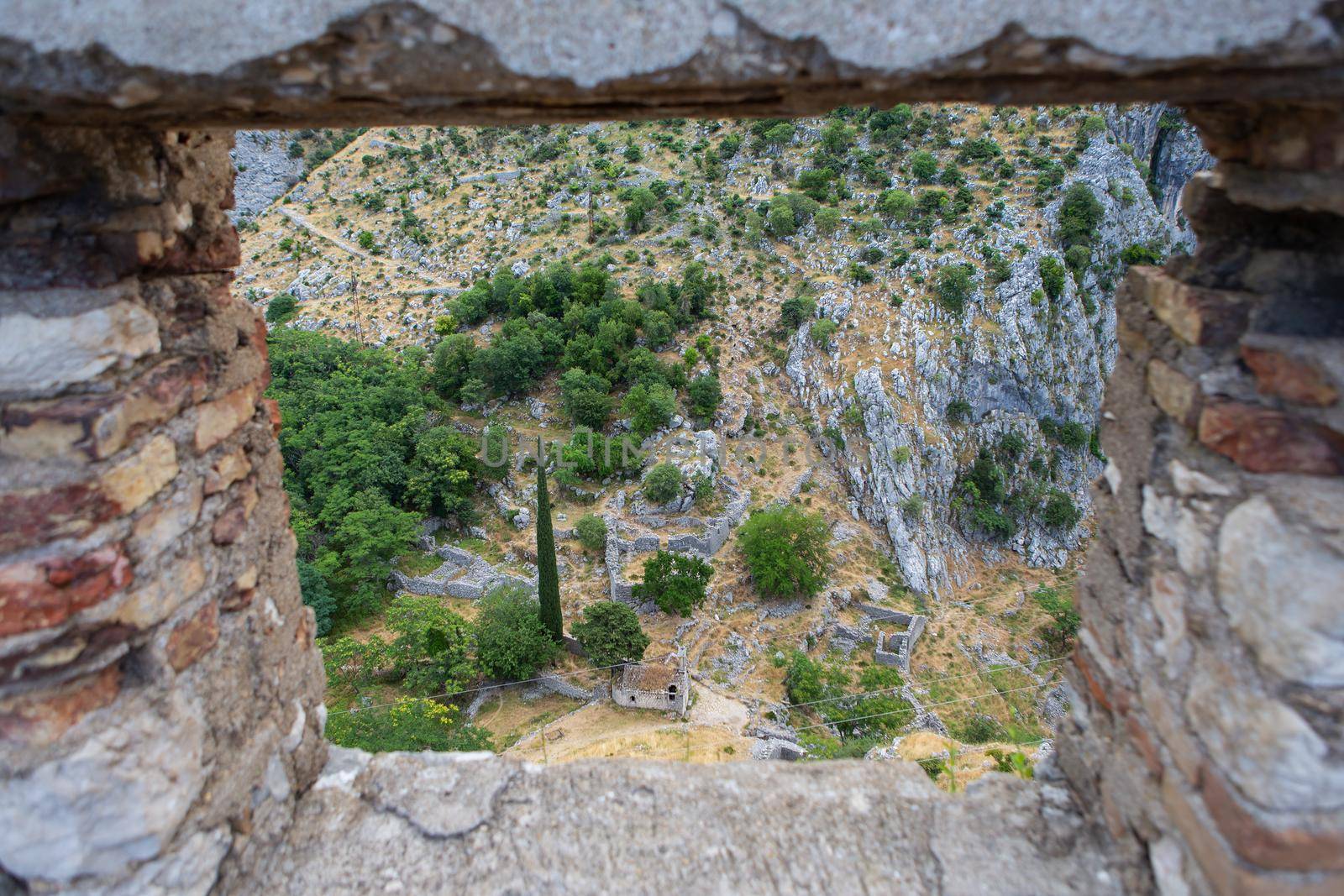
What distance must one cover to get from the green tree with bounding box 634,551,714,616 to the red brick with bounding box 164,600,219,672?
15.4m

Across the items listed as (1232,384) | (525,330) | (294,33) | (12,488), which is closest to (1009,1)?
(1232,384)

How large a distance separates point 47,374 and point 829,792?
2310 millimetres

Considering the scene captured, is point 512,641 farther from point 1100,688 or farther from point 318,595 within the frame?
point 1100,688

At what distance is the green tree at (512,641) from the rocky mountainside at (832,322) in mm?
2330

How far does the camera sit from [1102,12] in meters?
1.29

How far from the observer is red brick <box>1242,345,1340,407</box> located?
143 cm

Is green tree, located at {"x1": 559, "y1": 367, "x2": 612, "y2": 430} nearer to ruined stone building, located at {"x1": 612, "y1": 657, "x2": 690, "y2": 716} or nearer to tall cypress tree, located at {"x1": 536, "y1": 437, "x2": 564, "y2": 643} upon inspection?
tall cypress tree, located at {"x1": 536, "y1": 437, "x2": 564, "y2": 643}

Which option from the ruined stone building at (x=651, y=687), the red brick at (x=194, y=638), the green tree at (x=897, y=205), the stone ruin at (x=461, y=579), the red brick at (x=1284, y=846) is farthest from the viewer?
the green tree at (x=897, y=205)

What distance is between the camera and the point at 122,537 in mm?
1676

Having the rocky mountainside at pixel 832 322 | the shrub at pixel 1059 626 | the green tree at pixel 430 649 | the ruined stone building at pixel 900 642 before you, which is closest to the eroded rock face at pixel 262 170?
the rocky mountainside at pixel 832 322

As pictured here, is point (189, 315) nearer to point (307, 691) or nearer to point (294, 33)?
point (294, 33)

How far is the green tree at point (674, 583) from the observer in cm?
1716

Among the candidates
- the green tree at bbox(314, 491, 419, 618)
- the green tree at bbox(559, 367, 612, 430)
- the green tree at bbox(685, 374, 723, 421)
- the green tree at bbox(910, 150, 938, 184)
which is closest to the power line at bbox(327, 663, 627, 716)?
the green tree at bbox(314, 491, 419, 618)

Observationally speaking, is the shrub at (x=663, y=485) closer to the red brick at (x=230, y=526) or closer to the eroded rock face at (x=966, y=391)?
the eroded rock face at (x=966, y=391)
